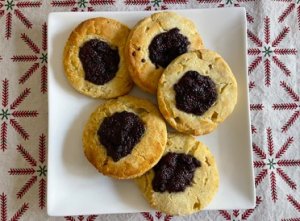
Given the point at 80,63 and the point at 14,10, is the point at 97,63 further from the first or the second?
the point at 14,10

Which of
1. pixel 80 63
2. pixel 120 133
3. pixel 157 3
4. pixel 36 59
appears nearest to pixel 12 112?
pixel 36 59

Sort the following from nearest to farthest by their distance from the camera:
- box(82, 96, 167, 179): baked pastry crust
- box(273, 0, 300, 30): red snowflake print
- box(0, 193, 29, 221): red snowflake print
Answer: box(82, 96, 167, 179): baked pastry crust, box(0, 193, 29, 221): red snowflake print, box(273, 0, 300, 30): red snowflake print

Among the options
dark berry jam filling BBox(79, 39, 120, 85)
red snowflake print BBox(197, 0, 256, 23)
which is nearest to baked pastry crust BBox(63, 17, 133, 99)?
dark berry jam filling BBox(79, 39, 120, 85)

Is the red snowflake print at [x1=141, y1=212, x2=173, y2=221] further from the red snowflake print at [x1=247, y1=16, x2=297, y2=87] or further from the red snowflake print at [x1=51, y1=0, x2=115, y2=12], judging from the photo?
the red snowflake print at [x1=51, y1=0, x2=115, y2=12]

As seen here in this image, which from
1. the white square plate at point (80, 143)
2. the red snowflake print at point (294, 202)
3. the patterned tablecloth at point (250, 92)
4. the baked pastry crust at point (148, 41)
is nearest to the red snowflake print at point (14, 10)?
the patterned tablecloth at point (250, 92)

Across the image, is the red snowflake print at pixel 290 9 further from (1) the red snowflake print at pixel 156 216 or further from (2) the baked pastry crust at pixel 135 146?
(1) the red snowflake print at pixel 156 216

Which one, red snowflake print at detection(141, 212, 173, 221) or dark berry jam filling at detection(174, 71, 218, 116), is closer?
dark berry jam filling at detection(174, 71, 218, 116)
